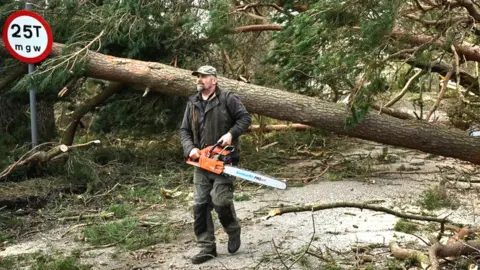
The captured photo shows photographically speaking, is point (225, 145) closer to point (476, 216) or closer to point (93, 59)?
point (476, 216)

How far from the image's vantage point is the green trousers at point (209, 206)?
178 inches

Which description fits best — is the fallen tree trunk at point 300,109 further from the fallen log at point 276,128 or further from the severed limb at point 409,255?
the severed limb at point 409,255

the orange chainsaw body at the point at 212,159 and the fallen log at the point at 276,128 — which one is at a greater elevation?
the orange chainsaw body at the point at 212,159

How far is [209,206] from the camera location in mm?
4695

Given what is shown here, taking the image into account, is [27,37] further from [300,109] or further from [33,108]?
[300,109]

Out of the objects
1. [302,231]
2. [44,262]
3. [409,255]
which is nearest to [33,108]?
[44,262]

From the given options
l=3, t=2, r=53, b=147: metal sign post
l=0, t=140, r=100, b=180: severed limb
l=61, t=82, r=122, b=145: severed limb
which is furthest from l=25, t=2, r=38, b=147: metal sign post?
l=61, t=82, r=122, b=145: severed limb

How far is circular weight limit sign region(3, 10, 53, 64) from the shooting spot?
21.0 ft

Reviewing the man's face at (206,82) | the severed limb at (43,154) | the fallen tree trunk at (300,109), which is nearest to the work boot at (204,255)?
the man's face at (206,82)

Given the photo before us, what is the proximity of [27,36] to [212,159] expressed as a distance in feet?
11.5

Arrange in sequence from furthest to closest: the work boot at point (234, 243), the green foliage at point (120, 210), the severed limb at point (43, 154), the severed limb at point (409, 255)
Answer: the severed limb at point (43, 154) → the green foliage at point (120, 210) → the work boot at point (234, 243) → the severed limb at point (409, 255)

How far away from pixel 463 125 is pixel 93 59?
19.8 feet

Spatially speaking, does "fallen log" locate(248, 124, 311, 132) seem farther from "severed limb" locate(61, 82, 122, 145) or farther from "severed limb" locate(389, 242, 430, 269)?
"severed limb" locate(389, 242, 430, 269)

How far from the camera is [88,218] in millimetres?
5953
